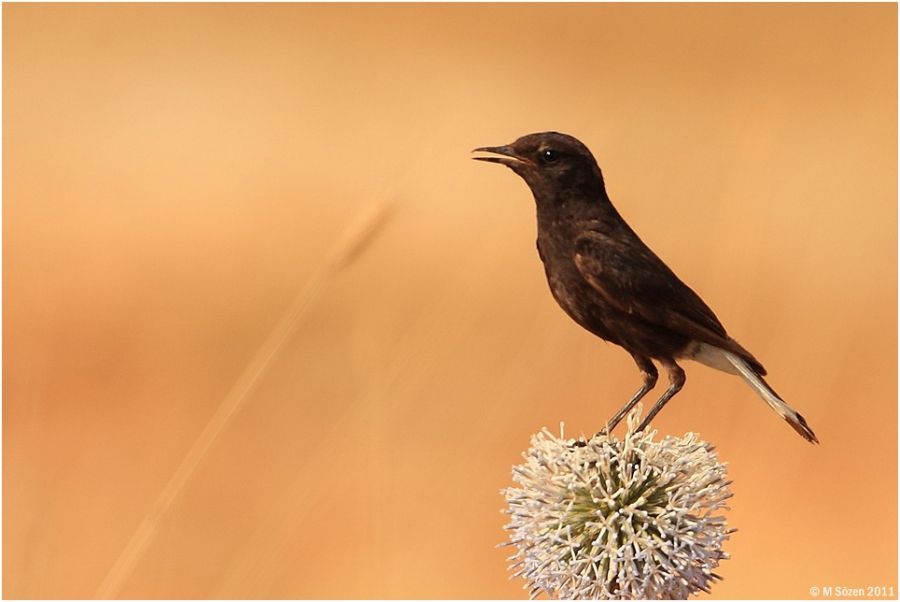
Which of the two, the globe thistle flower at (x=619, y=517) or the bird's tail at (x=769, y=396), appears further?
the bird's tail at (x=769, y=396)

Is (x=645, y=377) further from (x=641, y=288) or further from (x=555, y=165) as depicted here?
(x=555, y=165)

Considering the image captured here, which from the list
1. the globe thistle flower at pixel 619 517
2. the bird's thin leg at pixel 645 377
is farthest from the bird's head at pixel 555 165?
the globe thistle flower at pixel 619 517

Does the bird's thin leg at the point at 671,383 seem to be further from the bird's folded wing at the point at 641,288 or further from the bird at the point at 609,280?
the bird's folded wing at the point at 641,288

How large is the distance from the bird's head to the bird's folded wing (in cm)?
14

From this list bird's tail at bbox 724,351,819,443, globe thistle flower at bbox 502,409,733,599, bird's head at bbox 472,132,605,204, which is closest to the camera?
globe thistle flower at bbox 502,409,733,599

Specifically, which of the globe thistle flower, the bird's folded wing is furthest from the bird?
the globe thistle flower

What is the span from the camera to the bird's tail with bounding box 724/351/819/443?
2383mm

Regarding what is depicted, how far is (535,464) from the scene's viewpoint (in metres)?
2.43

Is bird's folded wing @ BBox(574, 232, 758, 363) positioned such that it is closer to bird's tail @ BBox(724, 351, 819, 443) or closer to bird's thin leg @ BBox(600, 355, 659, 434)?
bird's tail @ BBox(724, 351, 819, 443)

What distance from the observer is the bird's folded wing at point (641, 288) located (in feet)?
8.07

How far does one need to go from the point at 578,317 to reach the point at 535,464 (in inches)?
13.5

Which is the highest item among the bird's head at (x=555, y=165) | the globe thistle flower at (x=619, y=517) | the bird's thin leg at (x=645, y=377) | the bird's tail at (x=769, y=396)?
the bird's head at (x=555, y=165)

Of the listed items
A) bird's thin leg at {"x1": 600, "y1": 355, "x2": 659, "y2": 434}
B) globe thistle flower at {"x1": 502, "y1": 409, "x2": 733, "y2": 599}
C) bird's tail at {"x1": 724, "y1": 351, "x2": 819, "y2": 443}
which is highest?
bird's tail at {"x1": 724, "y1": 351, "x2": 819, "y2": 443}

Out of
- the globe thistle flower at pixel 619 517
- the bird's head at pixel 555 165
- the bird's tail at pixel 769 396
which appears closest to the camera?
the globe thistle flower at pixel 619 517
